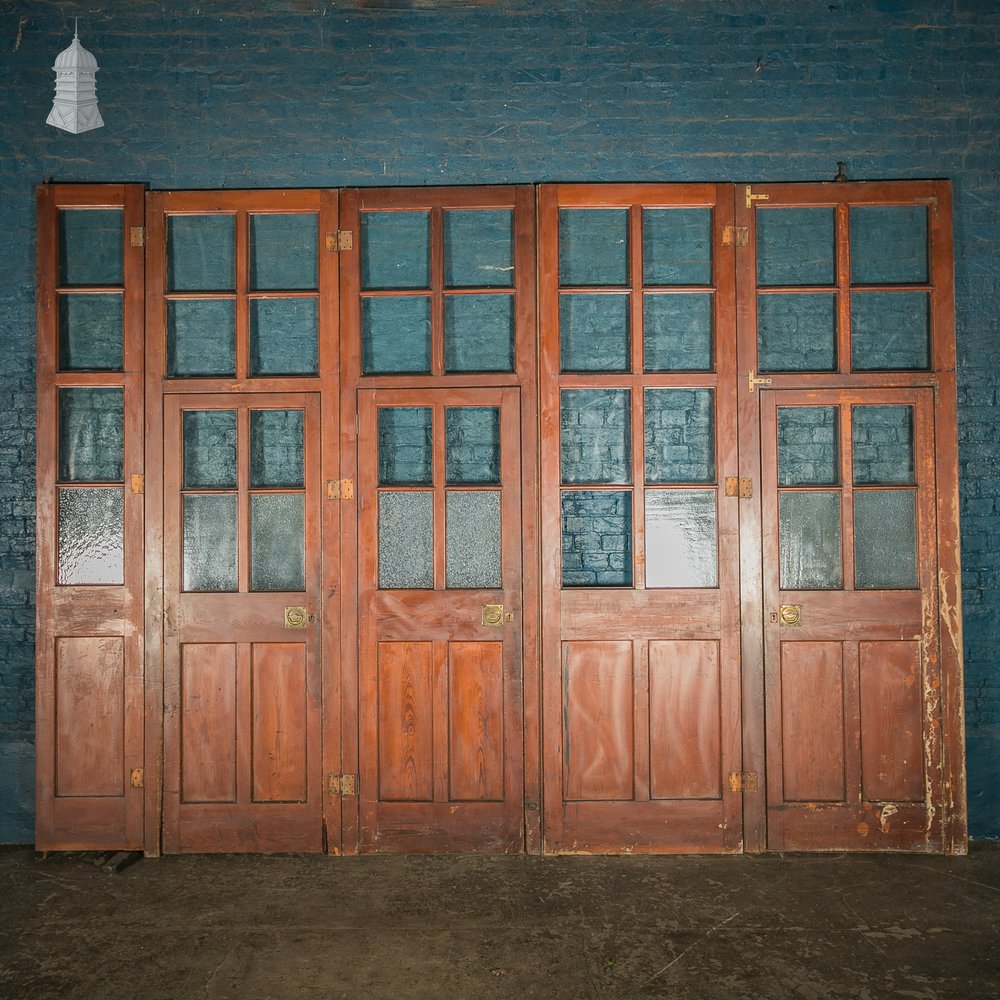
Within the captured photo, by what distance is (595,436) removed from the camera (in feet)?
11.7

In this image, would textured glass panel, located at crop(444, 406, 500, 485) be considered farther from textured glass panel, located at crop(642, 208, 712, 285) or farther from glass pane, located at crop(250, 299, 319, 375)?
textured glass panel, located at crop(642, 208, 712, 285)

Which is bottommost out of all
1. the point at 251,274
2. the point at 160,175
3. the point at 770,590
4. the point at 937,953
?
the point at 937,953

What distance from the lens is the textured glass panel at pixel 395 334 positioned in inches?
139

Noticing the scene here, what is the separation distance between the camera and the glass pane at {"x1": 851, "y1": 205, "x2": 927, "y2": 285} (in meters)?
3.51

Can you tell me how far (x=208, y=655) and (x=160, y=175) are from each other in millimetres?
2051

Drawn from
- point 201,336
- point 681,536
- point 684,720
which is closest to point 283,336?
point 201,336

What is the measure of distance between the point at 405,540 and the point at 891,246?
2402 mm

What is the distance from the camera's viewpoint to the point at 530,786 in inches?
134

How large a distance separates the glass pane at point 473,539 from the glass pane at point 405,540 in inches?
3.5

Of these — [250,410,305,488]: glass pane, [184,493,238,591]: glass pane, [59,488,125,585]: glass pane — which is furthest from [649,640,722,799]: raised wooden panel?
[59,488,125,585]: glass pane

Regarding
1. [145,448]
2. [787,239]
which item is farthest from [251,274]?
[787,239]

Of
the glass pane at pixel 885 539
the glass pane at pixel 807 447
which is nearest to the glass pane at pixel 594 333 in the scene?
the glass pane at pixel 807 447

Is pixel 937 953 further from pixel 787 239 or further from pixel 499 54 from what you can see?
pixel 499 54

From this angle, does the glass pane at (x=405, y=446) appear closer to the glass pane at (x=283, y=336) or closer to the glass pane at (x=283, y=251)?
the glass pane at (x=283, y=336)
